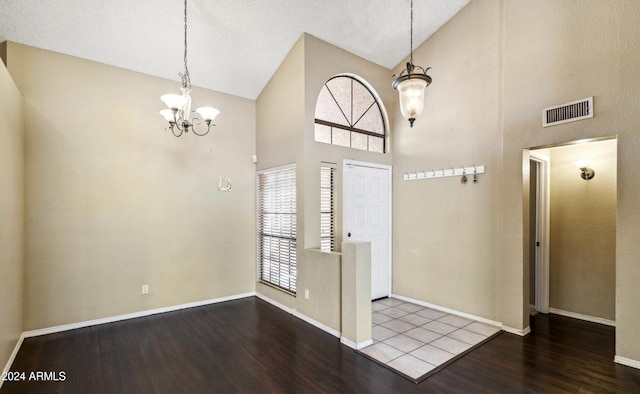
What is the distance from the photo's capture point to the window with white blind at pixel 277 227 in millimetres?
4273

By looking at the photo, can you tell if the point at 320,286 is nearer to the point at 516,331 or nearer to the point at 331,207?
the point at 331,207

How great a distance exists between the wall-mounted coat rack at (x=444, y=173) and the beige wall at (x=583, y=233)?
1.23 metres

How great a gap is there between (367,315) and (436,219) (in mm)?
1876

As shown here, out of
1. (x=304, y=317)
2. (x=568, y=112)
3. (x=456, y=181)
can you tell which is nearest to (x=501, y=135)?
(x=568, y=112)

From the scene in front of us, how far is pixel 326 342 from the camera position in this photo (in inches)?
129

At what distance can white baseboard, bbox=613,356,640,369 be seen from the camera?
2688 millimetres

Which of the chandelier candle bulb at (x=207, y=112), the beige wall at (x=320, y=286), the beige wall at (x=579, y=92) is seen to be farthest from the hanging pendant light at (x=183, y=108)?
the beige wall at (x=579, y=92)

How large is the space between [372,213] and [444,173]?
3.93 ft

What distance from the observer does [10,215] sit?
287cm

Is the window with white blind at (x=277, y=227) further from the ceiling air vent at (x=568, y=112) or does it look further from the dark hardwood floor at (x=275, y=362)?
the ceiling air vent at (x=568, y=112)

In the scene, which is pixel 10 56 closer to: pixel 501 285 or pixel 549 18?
pixel 549 18

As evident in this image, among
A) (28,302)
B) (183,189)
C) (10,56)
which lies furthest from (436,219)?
(10,56)

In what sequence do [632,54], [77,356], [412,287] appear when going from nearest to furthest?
[632,54], [77,356], [412,287]

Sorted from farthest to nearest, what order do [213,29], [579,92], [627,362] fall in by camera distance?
[213,29], [579,92], [627,362]
